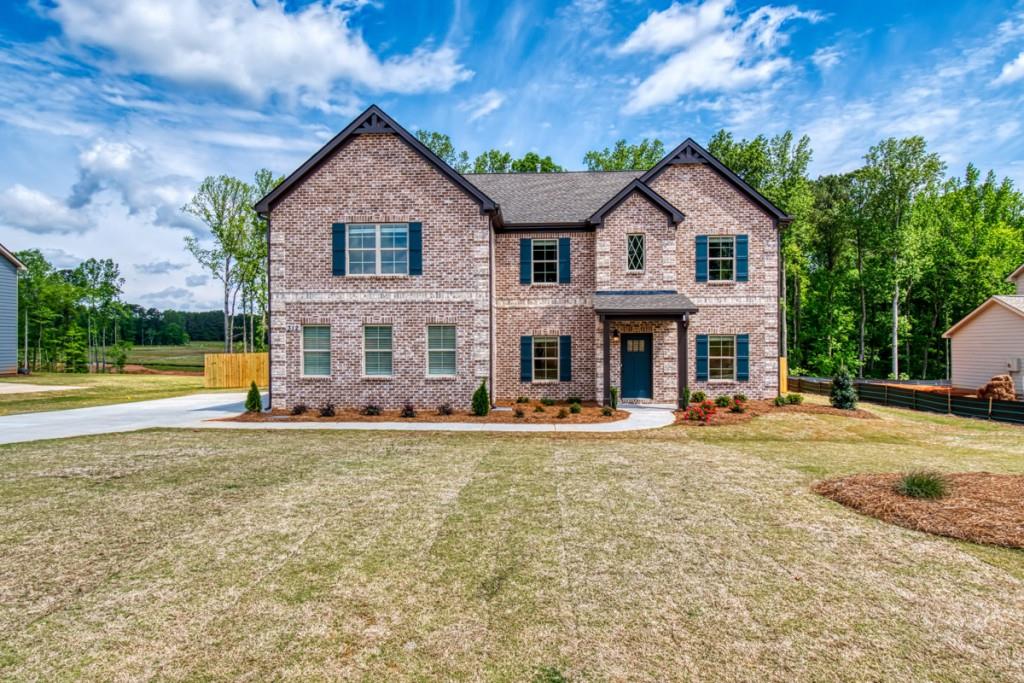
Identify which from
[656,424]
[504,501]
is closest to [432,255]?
[656,424]

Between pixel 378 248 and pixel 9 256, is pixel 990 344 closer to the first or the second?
pixel 378 248

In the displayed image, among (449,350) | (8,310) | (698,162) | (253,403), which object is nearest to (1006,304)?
(698,162)

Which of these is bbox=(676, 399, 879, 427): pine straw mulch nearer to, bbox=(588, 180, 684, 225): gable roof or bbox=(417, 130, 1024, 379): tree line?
bbox=(588, 180, 684, 225): gable roof

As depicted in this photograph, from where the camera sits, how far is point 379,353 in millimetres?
18125

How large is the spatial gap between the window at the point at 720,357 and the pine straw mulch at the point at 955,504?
37.0 feet

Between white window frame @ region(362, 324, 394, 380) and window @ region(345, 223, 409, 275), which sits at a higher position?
window @ region(345, 223, 409, 275)

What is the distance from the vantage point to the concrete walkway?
14.6m

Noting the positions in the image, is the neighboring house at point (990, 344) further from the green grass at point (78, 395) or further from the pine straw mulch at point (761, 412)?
the green grass at point (78, 395)

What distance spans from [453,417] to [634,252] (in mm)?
9157

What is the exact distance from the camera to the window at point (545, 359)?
20.4 m

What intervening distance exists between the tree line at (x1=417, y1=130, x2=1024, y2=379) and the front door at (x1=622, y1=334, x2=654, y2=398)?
52.2 feet

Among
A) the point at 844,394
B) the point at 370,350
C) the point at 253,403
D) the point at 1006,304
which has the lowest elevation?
the point at 253,403

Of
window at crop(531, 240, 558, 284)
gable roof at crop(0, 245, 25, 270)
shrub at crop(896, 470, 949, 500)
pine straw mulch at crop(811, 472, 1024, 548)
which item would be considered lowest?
pine straw mulch at crop(811, 472, 1024, 548)

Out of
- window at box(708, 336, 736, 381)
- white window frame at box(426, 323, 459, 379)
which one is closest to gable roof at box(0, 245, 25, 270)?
white window frame at box(426, 323, 459, 379)
